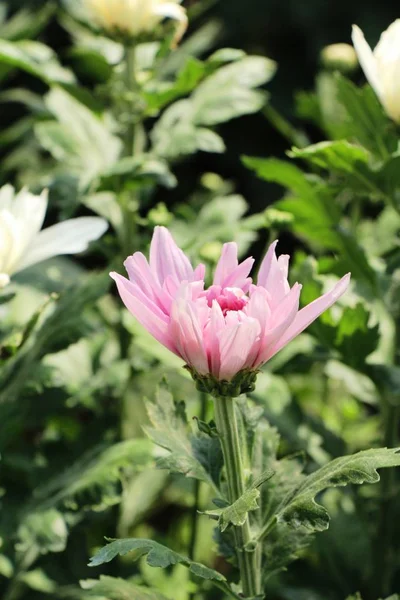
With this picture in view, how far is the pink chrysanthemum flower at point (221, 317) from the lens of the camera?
0.71 meters

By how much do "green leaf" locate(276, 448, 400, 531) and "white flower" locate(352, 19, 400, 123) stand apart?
18.1 inches

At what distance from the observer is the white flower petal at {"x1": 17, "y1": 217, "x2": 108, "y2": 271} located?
106 cm

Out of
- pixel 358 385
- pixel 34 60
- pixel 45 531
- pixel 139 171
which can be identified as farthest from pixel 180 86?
pixel 45 531

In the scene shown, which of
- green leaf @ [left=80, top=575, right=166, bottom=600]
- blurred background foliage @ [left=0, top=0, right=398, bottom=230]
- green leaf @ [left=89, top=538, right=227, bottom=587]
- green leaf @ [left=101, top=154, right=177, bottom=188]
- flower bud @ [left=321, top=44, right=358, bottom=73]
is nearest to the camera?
green leaf @ [left=89, top=538, right=227, bottom=587]

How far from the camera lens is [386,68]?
3.43ft

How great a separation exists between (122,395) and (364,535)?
14.7 inches

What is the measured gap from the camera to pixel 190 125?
1.36 metres

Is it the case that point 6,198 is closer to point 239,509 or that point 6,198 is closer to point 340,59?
point 239,509

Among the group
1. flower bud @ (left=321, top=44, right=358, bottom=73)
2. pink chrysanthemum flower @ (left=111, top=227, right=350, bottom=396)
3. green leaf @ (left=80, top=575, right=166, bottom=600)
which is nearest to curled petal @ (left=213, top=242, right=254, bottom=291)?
pink chrysanthemum flower @ (left=111, top=227, right=350, bottom=396)

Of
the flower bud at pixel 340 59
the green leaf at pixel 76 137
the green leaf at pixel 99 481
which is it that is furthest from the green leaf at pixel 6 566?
the flower bud at pixel 340 59

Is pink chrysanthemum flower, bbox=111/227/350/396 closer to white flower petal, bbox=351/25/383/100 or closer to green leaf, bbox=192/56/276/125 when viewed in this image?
white flower petal, bbox=351/25/383/100

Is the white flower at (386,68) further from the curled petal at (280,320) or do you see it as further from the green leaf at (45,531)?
the green leaf at (45,531)

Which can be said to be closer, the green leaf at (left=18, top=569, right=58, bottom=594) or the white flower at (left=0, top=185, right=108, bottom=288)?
the white flower at (left=0, top=185, right=108, bottom=288)

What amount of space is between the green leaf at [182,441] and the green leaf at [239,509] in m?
0.07
